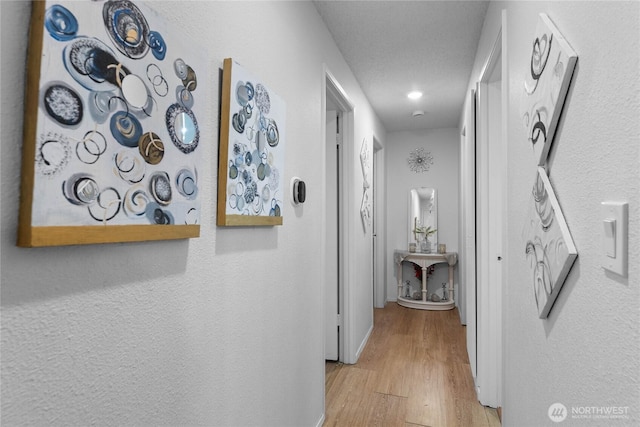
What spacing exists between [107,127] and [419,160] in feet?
16.4

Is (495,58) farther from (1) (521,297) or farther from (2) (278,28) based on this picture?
(1) (521,297)

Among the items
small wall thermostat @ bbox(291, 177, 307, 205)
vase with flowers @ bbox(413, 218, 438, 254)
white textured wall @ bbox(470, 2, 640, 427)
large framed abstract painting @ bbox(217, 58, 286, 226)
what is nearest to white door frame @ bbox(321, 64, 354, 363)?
small wall thermostat @ bbox(291, 177, 307, 205)

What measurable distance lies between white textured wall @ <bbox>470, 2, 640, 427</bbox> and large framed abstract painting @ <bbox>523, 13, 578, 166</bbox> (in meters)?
0.02

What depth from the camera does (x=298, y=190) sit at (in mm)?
1815

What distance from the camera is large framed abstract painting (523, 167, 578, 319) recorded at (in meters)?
0.97

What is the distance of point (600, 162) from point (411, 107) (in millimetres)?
3623

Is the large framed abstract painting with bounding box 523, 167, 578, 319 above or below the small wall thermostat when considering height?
below

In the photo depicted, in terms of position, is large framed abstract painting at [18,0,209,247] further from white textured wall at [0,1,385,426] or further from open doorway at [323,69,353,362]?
open doorway at [323,69,353,362]

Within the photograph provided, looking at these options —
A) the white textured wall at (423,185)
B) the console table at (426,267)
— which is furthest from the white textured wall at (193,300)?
the white textured wall at (423,185)

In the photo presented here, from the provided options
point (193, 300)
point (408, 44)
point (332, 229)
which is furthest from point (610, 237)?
point (332, 229)

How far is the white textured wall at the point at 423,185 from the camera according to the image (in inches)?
206

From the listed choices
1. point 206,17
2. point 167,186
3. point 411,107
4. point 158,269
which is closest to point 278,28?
point 206,17

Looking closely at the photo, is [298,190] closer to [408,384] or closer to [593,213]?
[593,213]

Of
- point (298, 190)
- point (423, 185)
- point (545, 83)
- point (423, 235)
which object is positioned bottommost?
point (423, 235)
